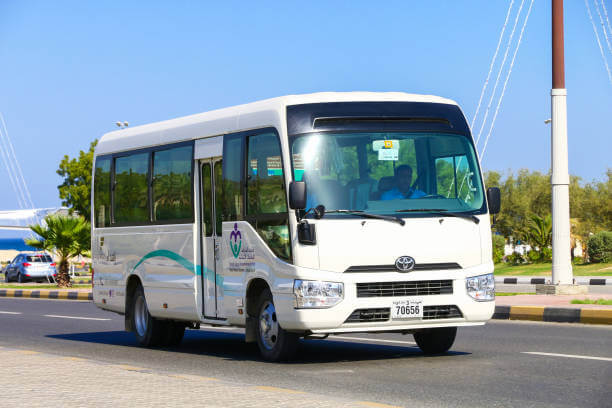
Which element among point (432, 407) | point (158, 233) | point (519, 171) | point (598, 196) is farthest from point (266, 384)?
point (519, 171)

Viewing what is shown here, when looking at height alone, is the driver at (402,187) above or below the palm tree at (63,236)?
above

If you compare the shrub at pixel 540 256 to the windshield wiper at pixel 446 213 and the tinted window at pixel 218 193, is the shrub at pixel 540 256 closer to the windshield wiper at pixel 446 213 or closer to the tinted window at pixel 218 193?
the tinted window at pixel 218 193

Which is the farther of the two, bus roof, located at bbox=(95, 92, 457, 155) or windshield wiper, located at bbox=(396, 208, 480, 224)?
bus roof, located at bbox=(95, 92, 457, 155)

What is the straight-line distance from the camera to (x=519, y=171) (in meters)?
82.9

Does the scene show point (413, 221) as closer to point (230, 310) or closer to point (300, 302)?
point (300, 302)

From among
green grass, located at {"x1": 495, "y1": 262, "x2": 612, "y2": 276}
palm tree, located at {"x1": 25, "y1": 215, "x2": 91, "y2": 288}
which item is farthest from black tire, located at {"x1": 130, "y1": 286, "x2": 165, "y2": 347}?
green grass, located at {"x1": 495, "y1": 262, "x2": 612, "y2": 276}

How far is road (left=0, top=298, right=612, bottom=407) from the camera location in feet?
29.3

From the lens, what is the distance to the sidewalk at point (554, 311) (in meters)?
17.1

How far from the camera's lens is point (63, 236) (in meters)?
37.9

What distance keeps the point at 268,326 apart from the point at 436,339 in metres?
2.02

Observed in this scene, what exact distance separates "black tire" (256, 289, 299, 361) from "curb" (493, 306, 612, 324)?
23.4 ft

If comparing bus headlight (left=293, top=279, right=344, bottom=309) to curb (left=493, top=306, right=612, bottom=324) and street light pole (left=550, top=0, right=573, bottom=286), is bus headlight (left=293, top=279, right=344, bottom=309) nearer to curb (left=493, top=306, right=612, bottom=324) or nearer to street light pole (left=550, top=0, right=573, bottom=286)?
curb (left=493, top=306, right=612, bottom=324)

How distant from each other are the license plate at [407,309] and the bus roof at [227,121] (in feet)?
7.50

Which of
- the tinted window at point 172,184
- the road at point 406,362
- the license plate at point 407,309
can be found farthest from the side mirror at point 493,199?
the tinted window at point 172,184
